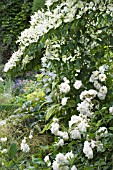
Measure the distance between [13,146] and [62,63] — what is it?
0.52m

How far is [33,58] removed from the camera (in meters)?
2.13

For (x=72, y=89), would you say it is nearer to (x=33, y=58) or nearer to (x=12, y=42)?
(x=33, y=58)

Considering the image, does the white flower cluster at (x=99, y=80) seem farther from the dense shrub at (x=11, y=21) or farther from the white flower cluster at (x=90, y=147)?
the dense shrub at (x=11, y=21)

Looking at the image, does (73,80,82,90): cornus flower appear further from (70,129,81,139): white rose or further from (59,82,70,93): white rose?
(70,129,81,139): white rose

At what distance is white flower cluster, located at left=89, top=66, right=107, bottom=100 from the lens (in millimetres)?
2006

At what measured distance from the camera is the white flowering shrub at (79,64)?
182 cm

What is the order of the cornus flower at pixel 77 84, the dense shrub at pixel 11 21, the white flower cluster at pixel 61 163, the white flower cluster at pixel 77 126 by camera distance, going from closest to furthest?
1. the white flower cluster at pixel 61 163
2. the white flower cluster at pixel 77 126
3. the cornus flower at pixel 77 84
4. the dense shrub at pixel 11 21

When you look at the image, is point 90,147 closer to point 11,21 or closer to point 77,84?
point 77,84

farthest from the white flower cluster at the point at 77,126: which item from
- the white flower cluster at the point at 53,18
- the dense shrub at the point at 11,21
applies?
the dense shrub at the point at 11,21

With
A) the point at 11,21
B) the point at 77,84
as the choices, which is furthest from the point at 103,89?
the point at 11,21

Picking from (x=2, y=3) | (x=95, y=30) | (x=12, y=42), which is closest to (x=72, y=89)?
(x=95, y=30)

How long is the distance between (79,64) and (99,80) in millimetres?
196

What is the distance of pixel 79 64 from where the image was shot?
1901 millimetres

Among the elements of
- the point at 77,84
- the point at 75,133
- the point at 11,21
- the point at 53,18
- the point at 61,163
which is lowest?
the point at 61,163
